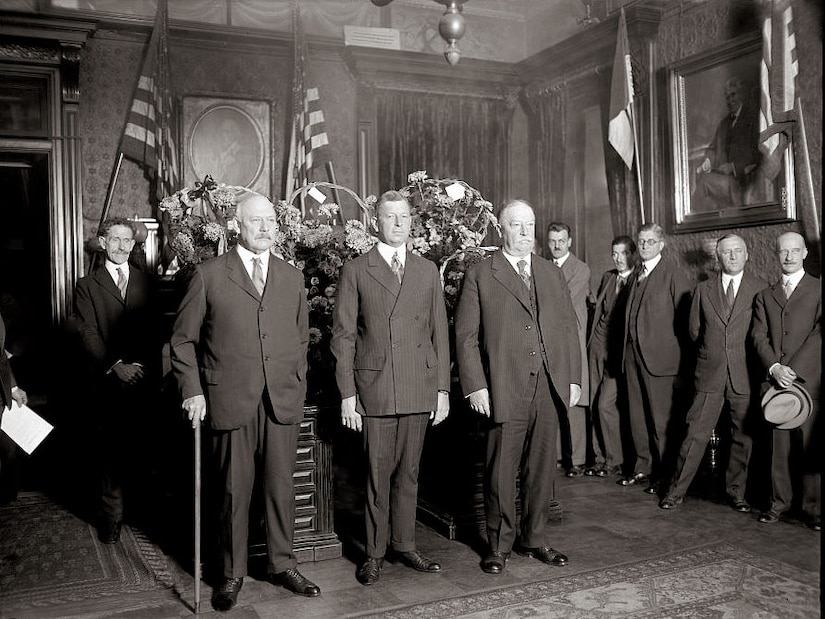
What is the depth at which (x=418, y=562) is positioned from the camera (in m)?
3.54

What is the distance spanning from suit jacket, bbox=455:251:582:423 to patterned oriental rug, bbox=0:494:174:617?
172 centimetres

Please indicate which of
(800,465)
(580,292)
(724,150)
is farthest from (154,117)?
(800,465)

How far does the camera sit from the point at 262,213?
3.21 meters

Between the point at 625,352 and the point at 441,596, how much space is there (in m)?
2.66

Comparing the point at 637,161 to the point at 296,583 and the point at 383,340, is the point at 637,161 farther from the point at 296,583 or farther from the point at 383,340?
the point at 296,583

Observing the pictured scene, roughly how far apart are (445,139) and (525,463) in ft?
17.3

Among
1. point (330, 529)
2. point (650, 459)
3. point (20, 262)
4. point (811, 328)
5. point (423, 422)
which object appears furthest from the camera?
point (20, 262)

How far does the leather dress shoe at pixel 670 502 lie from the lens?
15.0 feet

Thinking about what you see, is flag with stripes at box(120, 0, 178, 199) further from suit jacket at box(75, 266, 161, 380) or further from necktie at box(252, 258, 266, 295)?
necktie at box(252, 258, 266, 295)

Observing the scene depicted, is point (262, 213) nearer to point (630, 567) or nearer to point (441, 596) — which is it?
point (441, 596)

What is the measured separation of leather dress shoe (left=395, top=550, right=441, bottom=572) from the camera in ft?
11.6

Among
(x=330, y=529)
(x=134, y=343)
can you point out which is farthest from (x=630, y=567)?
(x=134, y=343)

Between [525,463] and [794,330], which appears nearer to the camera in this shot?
[525,463]

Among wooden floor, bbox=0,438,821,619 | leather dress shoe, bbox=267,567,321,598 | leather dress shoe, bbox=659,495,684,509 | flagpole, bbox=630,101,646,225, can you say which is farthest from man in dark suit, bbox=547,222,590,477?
leather dress shoe, bbox=267,567,321,598
